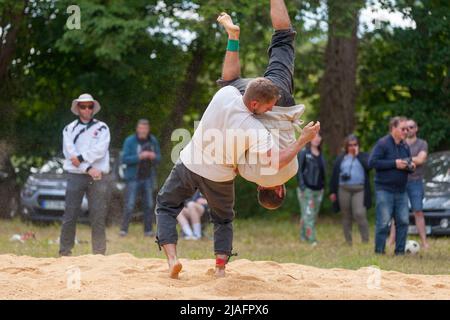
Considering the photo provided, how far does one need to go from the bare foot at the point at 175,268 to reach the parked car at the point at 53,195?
9243 millimetres

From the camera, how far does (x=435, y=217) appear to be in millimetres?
16328

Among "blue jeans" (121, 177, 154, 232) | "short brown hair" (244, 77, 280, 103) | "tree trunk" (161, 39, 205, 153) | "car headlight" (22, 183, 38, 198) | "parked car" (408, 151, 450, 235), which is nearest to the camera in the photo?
"short brown hair" (244, 77, 280, 103)

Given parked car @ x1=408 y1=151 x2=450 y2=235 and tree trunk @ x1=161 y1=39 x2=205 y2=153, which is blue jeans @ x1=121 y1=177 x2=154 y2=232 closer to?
tree trunk @ x1=161 y1=39 x2=205 y2=153

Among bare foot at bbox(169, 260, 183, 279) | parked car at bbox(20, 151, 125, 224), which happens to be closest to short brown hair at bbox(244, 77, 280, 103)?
bare foot at bbox(169, 260, 183, 279)

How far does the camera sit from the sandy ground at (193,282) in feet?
23.9

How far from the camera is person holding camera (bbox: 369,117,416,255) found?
42.8 ft

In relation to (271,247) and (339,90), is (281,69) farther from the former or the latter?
(339,90)

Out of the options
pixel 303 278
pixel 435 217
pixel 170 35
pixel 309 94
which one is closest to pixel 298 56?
pixel 309 94

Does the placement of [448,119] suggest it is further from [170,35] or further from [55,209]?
[55,209]

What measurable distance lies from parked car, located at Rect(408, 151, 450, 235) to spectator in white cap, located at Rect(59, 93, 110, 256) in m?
6.35

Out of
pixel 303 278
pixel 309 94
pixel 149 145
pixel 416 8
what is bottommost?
pixel 303 278

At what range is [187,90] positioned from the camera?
2209 centimetres

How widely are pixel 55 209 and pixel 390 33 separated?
30.1 ft

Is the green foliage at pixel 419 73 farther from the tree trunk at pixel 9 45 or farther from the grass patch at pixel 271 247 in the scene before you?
the tree trunk at pixel 9 45
